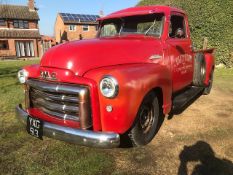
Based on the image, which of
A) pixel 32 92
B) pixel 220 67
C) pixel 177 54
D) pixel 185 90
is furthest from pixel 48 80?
pixel 220 67

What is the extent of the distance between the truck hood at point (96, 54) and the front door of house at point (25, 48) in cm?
3069

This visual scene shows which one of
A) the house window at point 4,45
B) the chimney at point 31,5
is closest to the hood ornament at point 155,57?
the house window at point 4,45

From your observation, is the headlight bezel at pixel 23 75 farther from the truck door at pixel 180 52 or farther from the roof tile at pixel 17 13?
the roof tile at pixel 17 13

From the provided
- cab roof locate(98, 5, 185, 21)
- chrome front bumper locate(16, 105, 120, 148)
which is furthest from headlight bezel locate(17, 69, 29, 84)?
cab roof locate(98, 5, 185, 21)

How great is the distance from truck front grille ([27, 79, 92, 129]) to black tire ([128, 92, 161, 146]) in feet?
2.47

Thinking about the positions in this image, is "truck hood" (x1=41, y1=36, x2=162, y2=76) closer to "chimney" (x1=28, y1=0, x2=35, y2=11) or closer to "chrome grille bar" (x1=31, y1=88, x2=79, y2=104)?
"chrome grille bar" (x1=31, y1=88, x2=79, y2=104)

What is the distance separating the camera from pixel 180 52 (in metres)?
5.37

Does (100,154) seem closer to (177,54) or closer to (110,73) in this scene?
(110,73)

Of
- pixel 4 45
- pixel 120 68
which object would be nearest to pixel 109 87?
pixel 120 68

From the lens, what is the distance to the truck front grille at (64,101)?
3490 mm

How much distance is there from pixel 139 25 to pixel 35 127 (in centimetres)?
263

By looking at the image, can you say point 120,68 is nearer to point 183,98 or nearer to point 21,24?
point 183,98

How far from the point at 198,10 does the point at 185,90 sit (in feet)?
28.0

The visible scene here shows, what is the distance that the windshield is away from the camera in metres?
5.01
